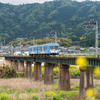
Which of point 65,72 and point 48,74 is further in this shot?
point 48,74

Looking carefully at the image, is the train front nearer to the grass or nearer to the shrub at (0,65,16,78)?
the grass

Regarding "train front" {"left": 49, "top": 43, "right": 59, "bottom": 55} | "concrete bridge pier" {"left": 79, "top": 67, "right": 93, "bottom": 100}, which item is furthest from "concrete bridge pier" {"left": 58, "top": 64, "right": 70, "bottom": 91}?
"train front" {"left": 49, "top": 43, "right": 59, "bottom": 55}

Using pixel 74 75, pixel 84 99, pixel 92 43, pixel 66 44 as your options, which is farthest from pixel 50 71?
pixel 66 44

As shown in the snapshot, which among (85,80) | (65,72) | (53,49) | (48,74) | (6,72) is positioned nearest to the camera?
(85,80)

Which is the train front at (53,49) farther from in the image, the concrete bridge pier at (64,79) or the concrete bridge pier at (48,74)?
the concrete bridge pier at (64,79)

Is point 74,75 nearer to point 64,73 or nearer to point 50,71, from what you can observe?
point 50,71

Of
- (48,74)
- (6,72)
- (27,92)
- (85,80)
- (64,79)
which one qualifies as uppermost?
(85,80)

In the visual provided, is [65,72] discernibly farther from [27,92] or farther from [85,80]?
[27,92]

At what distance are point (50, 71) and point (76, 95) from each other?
56.4ft

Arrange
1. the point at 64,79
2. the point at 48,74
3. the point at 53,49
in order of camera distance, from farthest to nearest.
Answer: the point at 53,49 → the point at 48,74 → the point at 64,79

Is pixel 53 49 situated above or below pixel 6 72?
above

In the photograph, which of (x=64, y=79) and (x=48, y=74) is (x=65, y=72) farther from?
(x=48, y=74)

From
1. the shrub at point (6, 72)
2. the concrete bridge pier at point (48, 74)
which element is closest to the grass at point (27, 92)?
the concrete bridge pier at point (48, 74)

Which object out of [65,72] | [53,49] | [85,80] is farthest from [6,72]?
[85,80]
